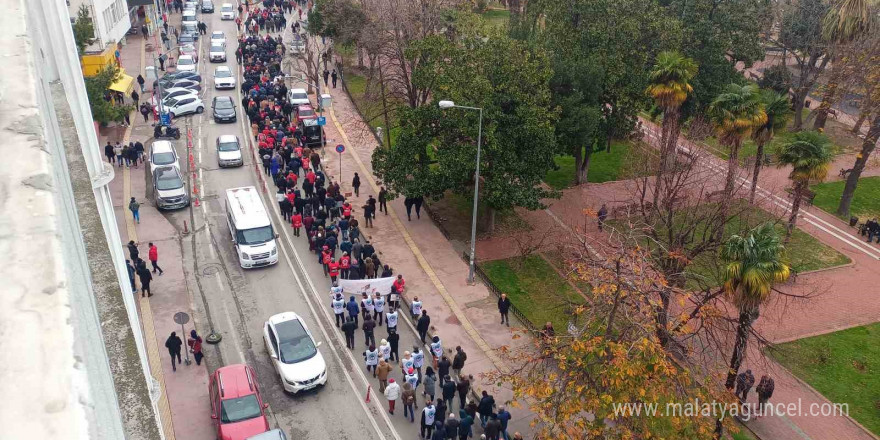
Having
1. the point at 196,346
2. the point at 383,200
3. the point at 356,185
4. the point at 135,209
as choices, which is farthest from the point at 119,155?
the point at 196,346

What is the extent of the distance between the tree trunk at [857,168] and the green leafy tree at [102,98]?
3565 cm

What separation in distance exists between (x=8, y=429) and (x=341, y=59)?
53640mm

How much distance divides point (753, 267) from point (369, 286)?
1184 centimetres

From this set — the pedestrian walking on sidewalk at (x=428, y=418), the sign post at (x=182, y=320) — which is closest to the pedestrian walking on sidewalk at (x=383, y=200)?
the sign post at (x=182, y=320)

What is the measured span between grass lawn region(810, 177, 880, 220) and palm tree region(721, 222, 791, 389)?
822 inches

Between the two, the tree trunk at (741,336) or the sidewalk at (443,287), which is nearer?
the tree trunk at (741,336)

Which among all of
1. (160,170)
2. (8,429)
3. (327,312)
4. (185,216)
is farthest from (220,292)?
(8,429)

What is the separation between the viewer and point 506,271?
27391 millimetres

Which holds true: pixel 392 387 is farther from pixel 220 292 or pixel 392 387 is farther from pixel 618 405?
pixel 220 292

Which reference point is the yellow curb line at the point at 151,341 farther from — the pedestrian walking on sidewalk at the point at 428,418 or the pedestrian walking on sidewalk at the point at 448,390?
the pedestrian walking on sidewalk at the point at 448,390

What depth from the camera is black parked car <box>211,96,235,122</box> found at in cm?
4103

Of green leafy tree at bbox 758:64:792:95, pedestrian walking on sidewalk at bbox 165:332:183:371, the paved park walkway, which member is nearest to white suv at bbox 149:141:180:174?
pedestrian walking on sidewalk at bbox 165:332:183:371

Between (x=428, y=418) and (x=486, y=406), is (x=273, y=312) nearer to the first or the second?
(x=428, y=418)

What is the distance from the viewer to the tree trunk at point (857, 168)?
33.0 m
